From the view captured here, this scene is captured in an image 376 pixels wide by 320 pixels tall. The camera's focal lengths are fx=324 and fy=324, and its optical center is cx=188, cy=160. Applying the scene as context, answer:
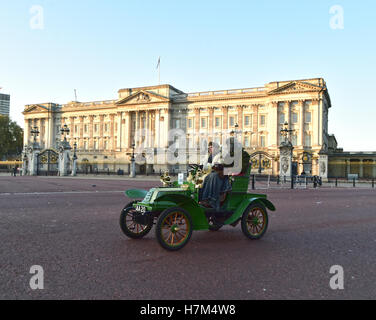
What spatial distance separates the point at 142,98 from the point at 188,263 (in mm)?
69613

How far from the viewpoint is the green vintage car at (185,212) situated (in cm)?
523

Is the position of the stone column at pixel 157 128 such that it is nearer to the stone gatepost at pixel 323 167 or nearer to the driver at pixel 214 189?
the stone gatepost at pixel 323 167

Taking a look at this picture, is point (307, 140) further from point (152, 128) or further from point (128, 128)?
point (128, 128)

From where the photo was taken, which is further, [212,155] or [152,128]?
[152,128]

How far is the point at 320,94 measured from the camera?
55.8 meters

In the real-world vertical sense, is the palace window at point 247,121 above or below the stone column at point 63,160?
above

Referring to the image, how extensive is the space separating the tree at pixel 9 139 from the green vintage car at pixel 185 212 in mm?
87267

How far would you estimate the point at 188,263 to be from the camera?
4469 millimetres

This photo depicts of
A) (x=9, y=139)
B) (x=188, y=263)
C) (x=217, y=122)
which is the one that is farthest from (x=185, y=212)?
(x=9, y=139)

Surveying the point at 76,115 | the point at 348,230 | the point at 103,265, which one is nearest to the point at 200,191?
the point at 103,265

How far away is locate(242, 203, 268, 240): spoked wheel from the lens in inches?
240

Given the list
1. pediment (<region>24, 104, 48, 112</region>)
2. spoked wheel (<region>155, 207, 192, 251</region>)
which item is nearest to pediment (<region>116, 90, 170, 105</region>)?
pediment (<region>24, 104, 48, 112</region>)

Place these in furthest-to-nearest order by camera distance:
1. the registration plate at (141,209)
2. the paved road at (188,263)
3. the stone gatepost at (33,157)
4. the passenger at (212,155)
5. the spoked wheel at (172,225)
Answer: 1. the stone gatepost at (33,157)
2. the passenger at (212,155)
3. the registration plate at (141,209)
4. the spoked wheel at (172,225)
5. the paved road at (188,263)

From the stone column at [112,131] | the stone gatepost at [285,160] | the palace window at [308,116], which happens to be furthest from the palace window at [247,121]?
the stone gatepost at [285,160]
